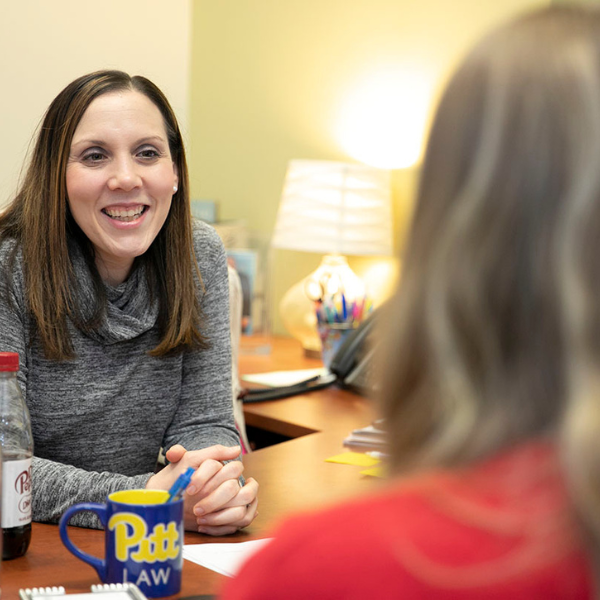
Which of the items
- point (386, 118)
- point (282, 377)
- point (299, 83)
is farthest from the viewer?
point (299, 83)

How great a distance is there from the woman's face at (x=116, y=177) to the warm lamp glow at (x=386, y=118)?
1521 mm

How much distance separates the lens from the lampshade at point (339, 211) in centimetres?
282

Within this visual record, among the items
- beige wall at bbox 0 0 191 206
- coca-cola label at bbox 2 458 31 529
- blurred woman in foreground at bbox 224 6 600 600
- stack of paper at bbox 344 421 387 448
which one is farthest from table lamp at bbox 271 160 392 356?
blurred woman in foreground at bbox 224 6 600 600

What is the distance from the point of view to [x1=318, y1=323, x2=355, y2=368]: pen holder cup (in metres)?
2.54

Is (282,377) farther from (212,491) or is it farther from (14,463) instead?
(14,463)

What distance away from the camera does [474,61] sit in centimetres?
54

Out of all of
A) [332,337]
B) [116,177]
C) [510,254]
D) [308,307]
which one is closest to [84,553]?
[510,254]

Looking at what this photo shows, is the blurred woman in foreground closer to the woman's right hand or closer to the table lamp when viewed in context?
the woman's right hand

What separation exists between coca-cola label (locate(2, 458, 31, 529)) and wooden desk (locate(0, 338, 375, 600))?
0.05 meters

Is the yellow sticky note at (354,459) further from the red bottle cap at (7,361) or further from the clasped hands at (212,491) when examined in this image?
the red bottle cap at (7,361)

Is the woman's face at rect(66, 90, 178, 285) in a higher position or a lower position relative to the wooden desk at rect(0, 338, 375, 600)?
higher

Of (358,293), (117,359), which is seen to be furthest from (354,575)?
(358,293)

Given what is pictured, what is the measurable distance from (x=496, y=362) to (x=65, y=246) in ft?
3.63

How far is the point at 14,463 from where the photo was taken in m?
1.00
